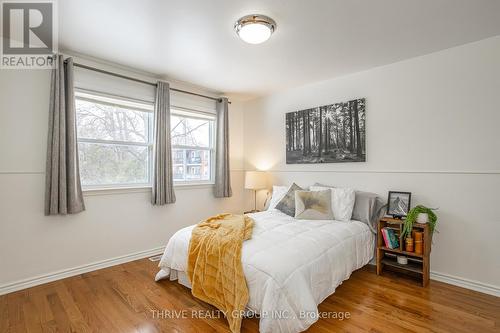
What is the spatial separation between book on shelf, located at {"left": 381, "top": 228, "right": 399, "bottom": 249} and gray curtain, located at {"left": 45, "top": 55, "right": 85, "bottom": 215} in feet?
10.9

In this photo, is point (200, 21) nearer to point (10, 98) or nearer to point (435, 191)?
point (10, 98)

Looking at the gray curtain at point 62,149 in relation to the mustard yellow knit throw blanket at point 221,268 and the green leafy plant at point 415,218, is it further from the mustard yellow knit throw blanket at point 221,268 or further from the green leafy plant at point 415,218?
the green leafy plant at point 415,218

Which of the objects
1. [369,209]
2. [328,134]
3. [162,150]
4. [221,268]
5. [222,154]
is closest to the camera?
[221,268]

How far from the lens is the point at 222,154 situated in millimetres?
4168

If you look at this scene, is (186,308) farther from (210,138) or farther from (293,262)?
(210,138)

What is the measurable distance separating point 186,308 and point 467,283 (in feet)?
8.84

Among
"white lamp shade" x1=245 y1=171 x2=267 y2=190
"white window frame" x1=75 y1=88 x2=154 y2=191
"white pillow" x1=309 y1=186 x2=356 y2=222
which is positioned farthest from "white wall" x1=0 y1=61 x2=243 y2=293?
"white pillow" x1=309 y1=186 x2=356 y2=222

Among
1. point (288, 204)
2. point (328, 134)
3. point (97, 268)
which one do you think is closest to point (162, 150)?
point (97, 268)

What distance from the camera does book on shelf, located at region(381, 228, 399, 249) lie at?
270cm

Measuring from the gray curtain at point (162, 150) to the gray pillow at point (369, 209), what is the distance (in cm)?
242

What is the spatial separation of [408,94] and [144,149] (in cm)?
334

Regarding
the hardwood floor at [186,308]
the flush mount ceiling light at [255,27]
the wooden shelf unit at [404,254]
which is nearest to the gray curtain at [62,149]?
the hardwood floor at [186,308]

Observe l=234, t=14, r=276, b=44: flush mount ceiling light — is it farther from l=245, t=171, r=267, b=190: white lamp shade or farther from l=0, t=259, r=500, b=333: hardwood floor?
l=0, t=259, r=500, b=333: hardwood floor

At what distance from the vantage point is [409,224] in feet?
8.18
